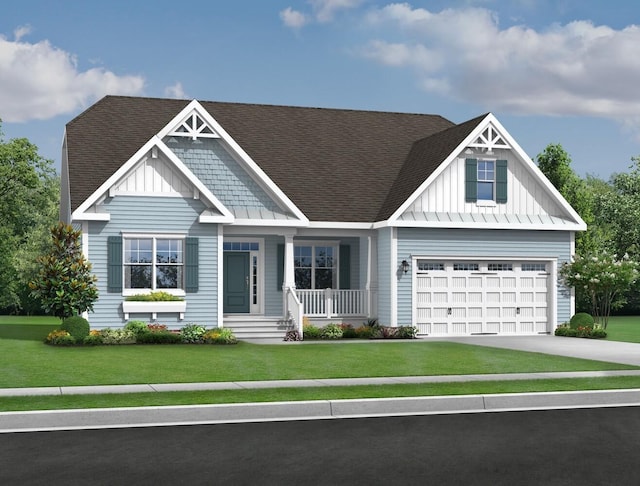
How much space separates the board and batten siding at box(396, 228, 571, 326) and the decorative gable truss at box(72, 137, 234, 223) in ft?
20.2

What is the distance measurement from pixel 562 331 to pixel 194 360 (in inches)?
587

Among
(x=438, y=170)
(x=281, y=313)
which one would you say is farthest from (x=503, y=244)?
(x=281, y=313)

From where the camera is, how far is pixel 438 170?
2952cm

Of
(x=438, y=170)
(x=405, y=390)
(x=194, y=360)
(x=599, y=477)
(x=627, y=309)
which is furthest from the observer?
(x=627, y=309)

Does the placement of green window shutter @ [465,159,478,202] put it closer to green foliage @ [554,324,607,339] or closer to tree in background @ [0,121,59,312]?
green foliage @ [554,324,607,339]

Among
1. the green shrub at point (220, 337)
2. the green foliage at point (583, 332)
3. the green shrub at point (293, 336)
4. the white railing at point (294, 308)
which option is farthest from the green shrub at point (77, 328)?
the green foliage at point (583, 332)

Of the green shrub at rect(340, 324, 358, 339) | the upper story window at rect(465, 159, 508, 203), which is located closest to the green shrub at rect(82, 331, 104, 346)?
the green shrub at rect(340, 324, 358, 339)

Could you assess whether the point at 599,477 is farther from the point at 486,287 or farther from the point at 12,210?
the point at 12,210

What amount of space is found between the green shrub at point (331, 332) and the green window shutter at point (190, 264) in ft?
14.4

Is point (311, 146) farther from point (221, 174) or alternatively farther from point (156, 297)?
point (156, 297)

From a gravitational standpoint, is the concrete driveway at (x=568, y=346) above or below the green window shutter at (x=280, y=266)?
below

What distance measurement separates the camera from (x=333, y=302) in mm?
30188

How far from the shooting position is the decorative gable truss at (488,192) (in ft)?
97.7

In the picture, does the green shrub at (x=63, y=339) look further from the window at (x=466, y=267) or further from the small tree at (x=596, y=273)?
the small tree at (x=596, y=273)
